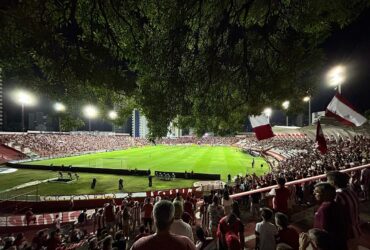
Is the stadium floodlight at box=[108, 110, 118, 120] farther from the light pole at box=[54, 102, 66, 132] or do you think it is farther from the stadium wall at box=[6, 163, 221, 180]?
the stadium wall at box=[6, 163, 221, 180]

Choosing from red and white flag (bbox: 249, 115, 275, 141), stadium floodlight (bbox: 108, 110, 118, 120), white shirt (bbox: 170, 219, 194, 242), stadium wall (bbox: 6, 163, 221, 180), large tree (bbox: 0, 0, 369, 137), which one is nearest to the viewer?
white shirt (bbox: 170, 219, 194, 242)

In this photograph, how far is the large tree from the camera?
6488 mm

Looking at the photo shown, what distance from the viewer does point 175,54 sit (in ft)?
27.1

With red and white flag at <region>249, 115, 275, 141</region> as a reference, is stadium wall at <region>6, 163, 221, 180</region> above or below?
below

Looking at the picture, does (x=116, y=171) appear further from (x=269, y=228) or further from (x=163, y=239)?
(x=163, y=239)

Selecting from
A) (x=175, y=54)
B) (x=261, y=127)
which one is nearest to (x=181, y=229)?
(x=175, y=54)

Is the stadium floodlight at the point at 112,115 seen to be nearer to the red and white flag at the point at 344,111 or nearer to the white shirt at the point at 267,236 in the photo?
the white shirt at the point at 267,236

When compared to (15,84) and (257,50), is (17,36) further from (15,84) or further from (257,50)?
(257,50)

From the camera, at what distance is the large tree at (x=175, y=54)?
6.49 m

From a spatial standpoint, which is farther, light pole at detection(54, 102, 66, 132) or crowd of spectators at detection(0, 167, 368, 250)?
light pole at detection(54, 102, 66, 132)

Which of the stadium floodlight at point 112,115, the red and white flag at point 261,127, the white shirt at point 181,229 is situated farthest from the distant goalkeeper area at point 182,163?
the white shirt at point 181,229

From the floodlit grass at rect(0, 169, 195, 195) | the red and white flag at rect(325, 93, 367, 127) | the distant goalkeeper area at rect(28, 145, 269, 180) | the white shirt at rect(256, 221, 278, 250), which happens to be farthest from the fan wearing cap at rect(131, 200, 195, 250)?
the distant goalkeeper area at rect(28, 145, 269, 180)

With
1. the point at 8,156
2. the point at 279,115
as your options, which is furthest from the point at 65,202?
the point at 279,115

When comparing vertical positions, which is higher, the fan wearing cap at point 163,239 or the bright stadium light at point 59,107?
the bright stadium light at point 59,107
